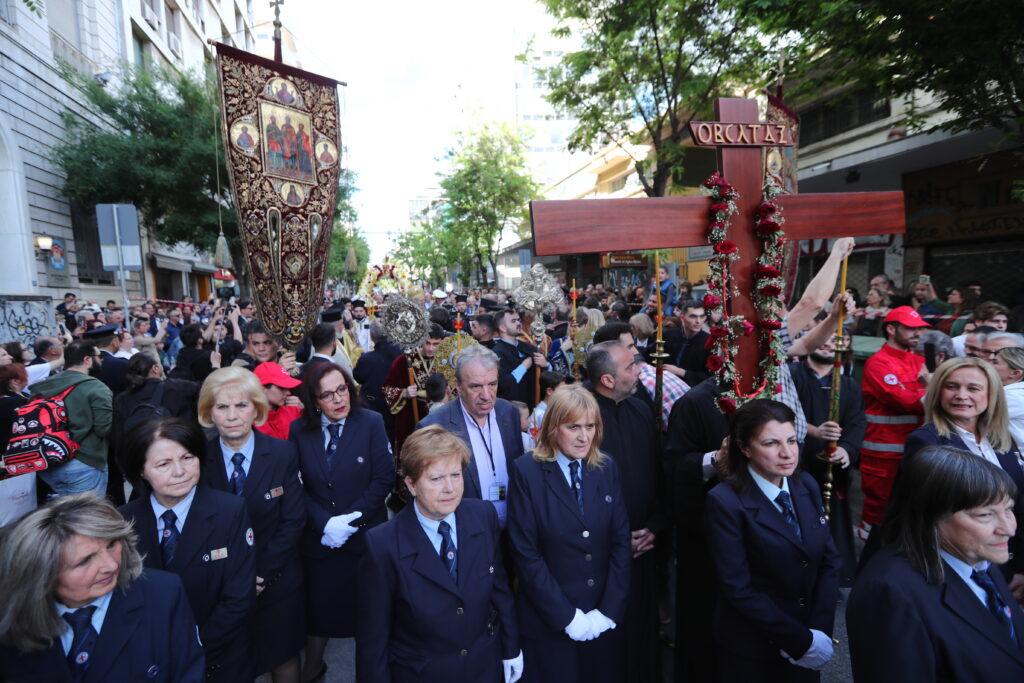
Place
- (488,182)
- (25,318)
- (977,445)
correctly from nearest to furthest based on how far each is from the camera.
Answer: (977,445) → (25,318) → (488,182)

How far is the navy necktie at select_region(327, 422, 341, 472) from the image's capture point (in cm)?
350

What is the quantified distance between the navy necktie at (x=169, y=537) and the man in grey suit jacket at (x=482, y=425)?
140 cm

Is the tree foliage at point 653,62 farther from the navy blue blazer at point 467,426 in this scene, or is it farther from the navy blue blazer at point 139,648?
the navy blue blazer at point 139,648

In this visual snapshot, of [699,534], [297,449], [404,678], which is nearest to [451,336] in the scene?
[297,449]

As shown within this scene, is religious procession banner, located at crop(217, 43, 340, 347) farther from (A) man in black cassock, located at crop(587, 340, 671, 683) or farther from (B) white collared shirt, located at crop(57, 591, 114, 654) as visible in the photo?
(B) white collared shirt, located at crop(57, 591, 114, 654)

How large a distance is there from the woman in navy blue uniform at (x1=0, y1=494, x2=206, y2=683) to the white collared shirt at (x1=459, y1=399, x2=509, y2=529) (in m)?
1.72

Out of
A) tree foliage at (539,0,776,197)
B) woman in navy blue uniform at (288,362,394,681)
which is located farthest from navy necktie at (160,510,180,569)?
tree foliage at (539,0,776,197)

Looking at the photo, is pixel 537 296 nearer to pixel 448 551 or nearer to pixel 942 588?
pixel 448 551

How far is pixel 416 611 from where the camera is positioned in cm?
231

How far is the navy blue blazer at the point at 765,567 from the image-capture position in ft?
8.14

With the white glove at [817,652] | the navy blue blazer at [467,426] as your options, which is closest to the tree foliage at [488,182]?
the navy blue blazer at [467,426]

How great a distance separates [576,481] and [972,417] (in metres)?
2.40

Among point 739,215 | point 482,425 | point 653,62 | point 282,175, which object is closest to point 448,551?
point 482,425

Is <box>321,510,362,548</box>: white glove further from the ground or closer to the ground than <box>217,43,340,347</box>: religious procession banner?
closer to the ground
